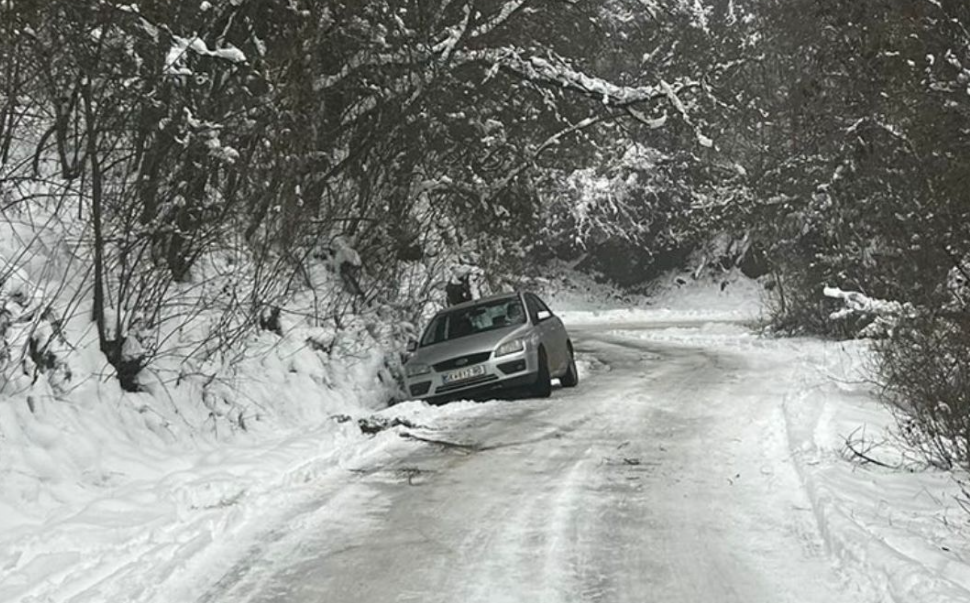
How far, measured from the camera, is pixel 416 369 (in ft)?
46.3

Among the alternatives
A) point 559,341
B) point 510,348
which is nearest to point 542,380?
point 510,348

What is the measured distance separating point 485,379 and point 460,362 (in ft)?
1.40

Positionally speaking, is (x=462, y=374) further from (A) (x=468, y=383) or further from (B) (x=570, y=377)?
(B) (x=570, y=377)

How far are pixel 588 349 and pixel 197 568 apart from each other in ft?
62.4

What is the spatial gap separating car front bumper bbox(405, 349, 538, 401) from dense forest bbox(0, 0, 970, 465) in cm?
166

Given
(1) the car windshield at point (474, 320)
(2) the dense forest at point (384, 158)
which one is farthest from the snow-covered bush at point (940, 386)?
(1) the car windshield at point (474, 320)

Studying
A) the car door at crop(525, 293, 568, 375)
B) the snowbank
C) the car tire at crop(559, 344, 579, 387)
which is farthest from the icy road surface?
the car tire at crop(559, 344, 579, 387)

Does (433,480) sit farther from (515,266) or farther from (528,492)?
(515,266)

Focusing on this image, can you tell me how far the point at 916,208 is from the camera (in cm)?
1443

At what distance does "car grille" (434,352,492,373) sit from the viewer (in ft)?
45.8

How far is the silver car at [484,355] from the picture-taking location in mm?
13922

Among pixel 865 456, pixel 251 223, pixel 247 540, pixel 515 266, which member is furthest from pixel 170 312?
pixel 515 266

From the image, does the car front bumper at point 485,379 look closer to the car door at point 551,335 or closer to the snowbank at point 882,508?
the car door at point 551,335

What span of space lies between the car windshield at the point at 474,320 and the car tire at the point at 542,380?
72cm
